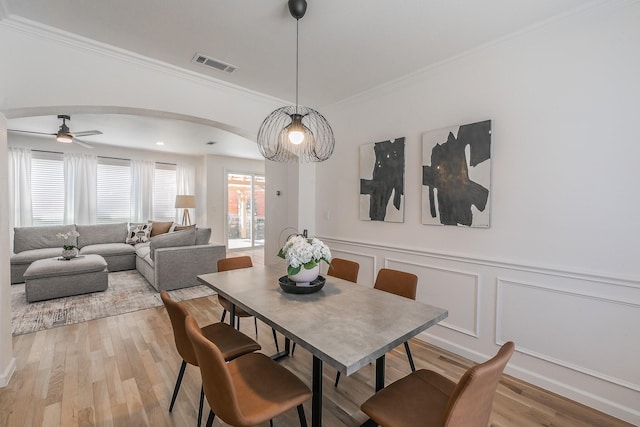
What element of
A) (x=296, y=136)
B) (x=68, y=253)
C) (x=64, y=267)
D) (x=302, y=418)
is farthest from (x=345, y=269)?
(x=68, y=253)

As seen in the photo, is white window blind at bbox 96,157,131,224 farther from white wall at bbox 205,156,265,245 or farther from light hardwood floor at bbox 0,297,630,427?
light hardwood floor at bbox 0,297,630,427

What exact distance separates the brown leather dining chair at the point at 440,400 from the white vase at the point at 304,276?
2.60ft

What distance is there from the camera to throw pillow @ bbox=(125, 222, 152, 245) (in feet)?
20.5

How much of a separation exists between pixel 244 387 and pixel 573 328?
2.25 meters

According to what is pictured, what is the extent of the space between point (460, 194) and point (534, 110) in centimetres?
81

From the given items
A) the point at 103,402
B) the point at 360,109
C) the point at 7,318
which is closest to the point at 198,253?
the point at 7,318

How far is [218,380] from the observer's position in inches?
45.0

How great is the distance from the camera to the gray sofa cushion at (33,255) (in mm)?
4701

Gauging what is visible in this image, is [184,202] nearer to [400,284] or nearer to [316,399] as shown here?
[400,284]

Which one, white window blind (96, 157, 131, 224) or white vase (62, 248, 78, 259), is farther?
white window blind (96, 157, 131, 224)

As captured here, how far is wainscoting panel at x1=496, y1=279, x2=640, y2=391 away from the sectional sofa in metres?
4.13

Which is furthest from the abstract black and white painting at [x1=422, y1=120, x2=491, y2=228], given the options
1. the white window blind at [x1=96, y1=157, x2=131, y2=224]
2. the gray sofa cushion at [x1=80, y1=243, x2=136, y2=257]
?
the white window blind at [x1=96, y1=157, x2=131, y2=224]

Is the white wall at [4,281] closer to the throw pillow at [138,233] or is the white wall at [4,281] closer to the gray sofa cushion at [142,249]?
the gray sofa cushion at [142,249]

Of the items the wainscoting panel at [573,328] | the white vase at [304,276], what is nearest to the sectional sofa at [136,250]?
the white vase at [304,276]
